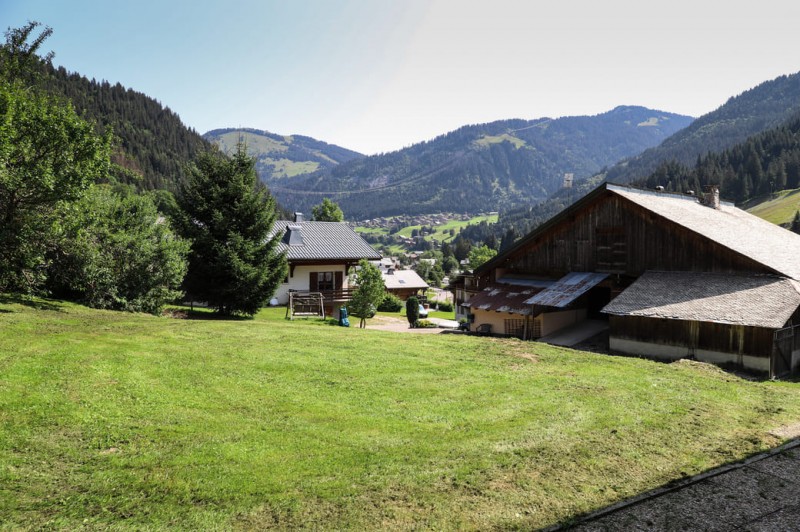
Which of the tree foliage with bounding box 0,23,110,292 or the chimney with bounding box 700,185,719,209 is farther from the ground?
the chimney with bounding box 700,185,719,209

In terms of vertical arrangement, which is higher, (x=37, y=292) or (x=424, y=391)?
(x=37, y=292)

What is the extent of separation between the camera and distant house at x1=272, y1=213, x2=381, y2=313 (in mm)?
41281

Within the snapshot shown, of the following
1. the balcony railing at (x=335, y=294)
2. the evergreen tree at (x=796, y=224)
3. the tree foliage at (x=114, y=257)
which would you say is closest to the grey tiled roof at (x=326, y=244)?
the balcony railing at (x=335, y=294)

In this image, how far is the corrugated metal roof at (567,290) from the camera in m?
26.2

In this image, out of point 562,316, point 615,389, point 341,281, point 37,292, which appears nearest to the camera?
point 615,389

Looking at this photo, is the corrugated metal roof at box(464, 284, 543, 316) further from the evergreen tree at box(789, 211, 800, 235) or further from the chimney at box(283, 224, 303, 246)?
the evergreen tree at box(789, 211, 800, 235)

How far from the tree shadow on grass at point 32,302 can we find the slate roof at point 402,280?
6784 centimetres

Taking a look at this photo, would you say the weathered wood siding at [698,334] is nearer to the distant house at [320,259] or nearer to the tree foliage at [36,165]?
the tree foliage at [36,165]

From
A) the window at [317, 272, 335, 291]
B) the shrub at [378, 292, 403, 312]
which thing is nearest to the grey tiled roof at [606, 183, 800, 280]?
the window at [317, 272, 335, 291]

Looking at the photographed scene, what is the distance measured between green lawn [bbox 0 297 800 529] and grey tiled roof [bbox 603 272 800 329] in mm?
4751

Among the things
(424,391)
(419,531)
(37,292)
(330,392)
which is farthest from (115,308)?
(419,531)

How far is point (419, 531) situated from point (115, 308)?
21.3 metres

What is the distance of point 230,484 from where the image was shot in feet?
24.0

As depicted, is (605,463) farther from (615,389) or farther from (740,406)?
(740,406)
